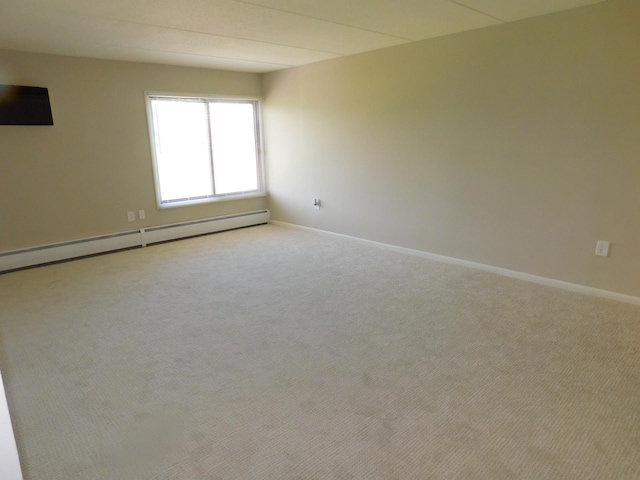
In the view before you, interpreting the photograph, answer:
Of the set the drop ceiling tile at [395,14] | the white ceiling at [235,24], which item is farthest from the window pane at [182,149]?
the drop ceiling tile at [395,14]

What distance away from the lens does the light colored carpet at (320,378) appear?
1.72m

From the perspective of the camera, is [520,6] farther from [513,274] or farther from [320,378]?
[320,378]

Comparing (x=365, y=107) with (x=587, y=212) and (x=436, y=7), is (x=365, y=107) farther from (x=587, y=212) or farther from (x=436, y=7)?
(x=587, y=212)

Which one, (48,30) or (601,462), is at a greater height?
(48,30)

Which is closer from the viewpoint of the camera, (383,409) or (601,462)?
(601,462)

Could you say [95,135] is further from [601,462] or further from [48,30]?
[601,462]

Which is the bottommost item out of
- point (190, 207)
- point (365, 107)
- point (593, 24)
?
point (190, 207)

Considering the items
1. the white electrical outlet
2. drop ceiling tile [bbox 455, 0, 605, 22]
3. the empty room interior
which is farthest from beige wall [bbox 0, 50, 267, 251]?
the white electrical outlet

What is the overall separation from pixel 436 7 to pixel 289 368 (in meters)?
2.84

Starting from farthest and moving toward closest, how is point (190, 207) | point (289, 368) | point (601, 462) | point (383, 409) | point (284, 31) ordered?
point (190, 207)
point (284, 31)
point (289, 368)
point (383, 409)
point (601, 462)

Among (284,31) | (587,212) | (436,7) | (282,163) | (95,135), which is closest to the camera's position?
(436,7)

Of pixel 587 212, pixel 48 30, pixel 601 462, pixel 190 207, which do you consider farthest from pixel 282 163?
pixel 601 462

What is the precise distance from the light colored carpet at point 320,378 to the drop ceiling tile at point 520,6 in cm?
231

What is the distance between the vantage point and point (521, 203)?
3.64 m
